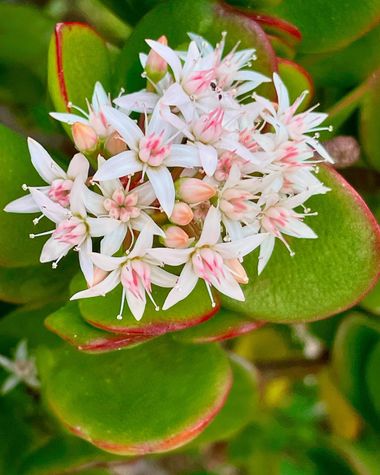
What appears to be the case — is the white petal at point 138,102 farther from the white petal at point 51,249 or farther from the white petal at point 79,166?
the white petal at point 51,249

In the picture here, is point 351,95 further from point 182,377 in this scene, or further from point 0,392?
point 0,392

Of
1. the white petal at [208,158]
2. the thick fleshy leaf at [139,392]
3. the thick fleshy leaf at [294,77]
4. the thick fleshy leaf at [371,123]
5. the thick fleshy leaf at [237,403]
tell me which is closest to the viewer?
the white petal at [208,158]

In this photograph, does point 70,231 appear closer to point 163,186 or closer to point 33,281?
point 163,186

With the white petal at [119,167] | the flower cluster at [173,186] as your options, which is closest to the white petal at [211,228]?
the flower cluster at [173,186]

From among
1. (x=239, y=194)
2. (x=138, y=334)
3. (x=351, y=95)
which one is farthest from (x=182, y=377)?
(x=351, y=95)

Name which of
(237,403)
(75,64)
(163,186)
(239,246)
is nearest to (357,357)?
(237,403)

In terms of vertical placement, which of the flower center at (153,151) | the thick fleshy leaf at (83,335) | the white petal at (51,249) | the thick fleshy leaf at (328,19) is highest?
the thick fleshy leaf at (328,19)
